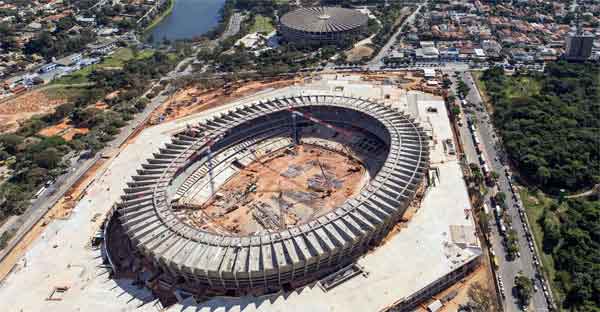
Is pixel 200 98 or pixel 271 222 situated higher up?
pixel 200 98

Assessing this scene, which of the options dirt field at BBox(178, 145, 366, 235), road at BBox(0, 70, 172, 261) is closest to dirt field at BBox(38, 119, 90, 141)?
road at BBox(0, 70, 172, 261)

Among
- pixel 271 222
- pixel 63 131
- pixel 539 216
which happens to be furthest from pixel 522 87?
pixel 63 131

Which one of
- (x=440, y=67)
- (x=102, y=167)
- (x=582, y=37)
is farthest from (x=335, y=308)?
(x=582, y=37)

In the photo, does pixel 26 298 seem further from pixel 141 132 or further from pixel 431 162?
pixel 431 162

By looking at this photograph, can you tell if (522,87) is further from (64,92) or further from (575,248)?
(64,92)

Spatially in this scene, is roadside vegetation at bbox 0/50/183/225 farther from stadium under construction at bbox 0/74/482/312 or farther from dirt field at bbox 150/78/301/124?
stadium under construction at bbox 0/74/482/312

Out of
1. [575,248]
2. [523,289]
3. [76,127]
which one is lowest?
[523,289]
